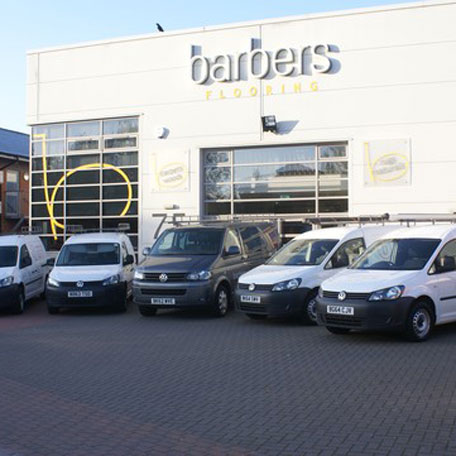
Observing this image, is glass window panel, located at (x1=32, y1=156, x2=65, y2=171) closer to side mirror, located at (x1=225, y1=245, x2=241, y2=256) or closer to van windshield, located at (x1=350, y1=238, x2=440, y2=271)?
side mirror, located at (x1=225, y1=245, x2=241, y2=256)

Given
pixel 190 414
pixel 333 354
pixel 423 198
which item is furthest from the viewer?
pixel 423 198

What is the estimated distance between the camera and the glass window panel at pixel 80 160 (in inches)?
898

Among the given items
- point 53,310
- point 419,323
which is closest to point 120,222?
point 53,310

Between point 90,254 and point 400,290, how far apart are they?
8845mm

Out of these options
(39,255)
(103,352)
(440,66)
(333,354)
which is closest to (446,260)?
(333,354)

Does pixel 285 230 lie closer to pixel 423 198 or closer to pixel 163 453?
pixel 423 198

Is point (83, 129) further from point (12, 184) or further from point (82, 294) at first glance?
point (12, 184)

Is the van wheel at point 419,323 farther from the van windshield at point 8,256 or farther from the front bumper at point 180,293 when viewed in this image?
the van windshield at point 8,256

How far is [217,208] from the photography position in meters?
21.4

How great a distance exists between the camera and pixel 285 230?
20.5 metres

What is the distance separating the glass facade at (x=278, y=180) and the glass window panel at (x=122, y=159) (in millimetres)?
2377

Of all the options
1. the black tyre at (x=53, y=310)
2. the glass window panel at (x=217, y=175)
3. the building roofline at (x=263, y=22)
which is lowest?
the black tyre at (x=53, y=310)

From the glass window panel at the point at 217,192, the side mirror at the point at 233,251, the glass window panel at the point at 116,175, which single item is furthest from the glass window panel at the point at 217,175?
the side mirror at the point at 233,251

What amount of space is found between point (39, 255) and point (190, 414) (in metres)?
12.7
